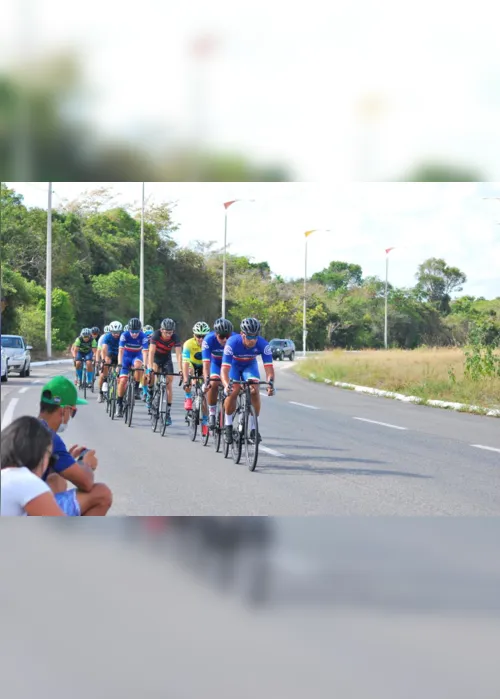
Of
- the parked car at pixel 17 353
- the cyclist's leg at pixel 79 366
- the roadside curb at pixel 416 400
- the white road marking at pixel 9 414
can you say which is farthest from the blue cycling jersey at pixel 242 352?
the white road marking at pixel 9 414

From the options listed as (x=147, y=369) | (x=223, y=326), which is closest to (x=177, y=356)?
(x=147, y=369)

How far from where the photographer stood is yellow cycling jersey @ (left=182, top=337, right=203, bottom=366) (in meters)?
8.75

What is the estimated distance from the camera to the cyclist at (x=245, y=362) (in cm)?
787

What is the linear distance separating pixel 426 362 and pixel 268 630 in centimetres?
302

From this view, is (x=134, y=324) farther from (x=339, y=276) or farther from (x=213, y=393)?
(x=213, y=393)

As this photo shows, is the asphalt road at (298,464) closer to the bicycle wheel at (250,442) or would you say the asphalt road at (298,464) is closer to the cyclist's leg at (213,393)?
the bicycle wheel at (250,442)

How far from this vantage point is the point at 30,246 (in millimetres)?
7016

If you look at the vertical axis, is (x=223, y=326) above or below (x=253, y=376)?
above

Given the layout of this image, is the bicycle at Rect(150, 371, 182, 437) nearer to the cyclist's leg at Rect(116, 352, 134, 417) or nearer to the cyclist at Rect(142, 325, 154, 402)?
A: the cyclist at Rect(142, 325, 154, 402)

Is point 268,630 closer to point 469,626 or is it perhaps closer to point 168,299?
point 469,626

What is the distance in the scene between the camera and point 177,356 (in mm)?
8141

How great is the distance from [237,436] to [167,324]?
3.05 m

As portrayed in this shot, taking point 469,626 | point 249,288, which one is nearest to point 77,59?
point 249,288

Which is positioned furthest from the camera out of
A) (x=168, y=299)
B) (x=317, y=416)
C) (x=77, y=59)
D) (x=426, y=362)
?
(x=317, y=416)
